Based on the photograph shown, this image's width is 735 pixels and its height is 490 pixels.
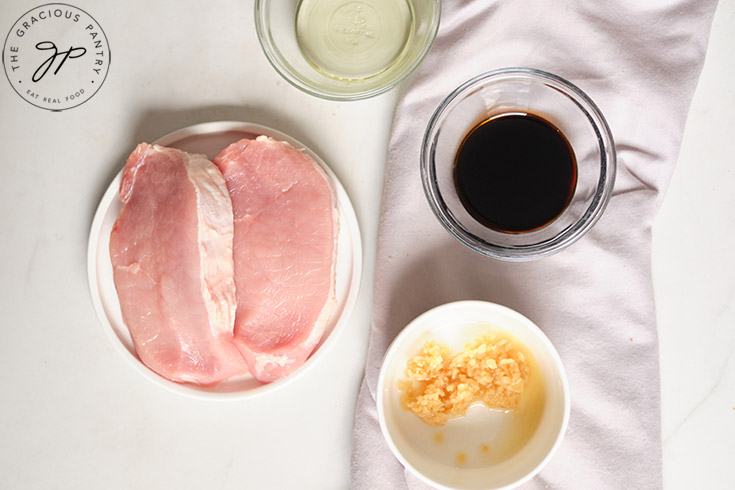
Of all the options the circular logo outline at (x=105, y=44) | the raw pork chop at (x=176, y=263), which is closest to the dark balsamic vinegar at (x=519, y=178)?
the raw pork chop at (x=176, y=263)

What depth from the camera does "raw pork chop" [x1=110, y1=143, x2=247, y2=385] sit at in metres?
1.02

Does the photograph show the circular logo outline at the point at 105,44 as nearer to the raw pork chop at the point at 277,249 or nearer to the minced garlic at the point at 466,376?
the raw pork chop at the point at 277,249

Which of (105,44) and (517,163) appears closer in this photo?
(517,163)

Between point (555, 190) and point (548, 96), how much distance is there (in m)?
0.17

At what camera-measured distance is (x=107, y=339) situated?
1177 millimetres

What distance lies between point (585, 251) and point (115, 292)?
2.79ft

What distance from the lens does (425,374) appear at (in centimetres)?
105

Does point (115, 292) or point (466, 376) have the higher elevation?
point (115, 292)

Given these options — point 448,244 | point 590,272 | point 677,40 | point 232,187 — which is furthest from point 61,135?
point 677,40

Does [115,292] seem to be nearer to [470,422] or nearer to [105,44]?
[105,44]

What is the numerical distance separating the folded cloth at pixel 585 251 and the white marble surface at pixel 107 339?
0.06m

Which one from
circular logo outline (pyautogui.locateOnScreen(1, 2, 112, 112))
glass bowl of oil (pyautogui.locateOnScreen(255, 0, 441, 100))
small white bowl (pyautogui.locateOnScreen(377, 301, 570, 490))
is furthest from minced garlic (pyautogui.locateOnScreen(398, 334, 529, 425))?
circular logo outline (pyautogui.locateOnScreen(1, 2, 112, 112))

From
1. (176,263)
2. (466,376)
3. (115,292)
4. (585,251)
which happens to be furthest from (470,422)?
Result: (115,292)

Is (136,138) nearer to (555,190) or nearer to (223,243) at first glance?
(223,243)
